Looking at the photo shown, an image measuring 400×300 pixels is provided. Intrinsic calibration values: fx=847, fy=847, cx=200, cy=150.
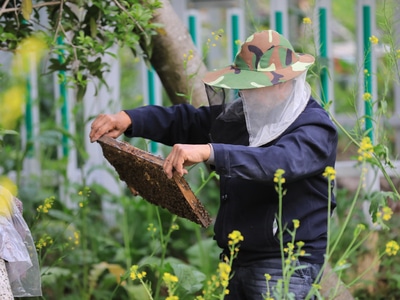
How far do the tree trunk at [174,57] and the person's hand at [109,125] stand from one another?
81cm

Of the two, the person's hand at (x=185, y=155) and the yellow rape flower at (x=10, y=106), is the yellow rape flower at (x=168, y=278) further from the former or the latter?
the yellow rape flower at (x=10, y=106)

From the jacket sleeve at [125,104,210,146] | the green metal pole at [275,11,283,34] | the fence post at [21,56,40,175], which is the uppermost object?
the green metal pole at [275,11,283,34]

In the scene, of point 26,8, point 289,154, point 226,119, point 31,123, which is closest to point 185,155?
point 289,154

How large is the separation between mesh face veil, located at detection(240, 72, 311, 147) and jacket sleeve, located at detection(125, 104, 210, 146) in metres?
0.49

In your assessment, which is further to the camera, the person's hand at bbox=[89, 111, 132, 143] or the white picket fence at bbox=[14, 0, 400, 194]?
the white picket fence at bbox=[14, 0, 400, 194]

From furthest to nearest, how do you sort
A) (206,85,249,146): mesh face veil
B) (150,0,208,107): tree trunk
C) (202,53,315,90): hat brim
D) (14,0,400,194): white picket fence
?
(14,0,400,194): white picket fence
(150,0,208,107): tree trunk
(206,85,249,146): mesh face veil
(202,53,315,90): hat brim

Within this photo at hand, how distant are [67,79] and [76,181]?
258cm

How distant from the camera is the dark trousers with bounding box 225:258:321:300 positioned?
2998mm

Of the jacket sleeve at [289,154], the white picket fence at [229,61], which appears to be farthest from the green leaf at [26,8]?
the white picket fence at [229,61]

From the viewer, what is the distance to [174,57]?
4.12 meters

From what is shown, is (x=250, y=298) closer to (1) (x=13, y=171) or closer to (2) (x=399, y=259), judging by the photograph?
(2) (x=399, y=259)

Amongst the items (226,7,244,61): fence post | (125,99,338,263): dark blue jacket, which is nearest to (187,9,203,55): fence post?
(226,7,244,61): fence post

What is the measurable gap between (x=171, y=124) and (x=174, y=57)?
782 millimetres

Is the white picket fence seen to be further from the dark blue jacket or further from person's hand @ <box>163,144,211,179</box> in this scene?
person's hand @ <box>163,144,211,179</box>
